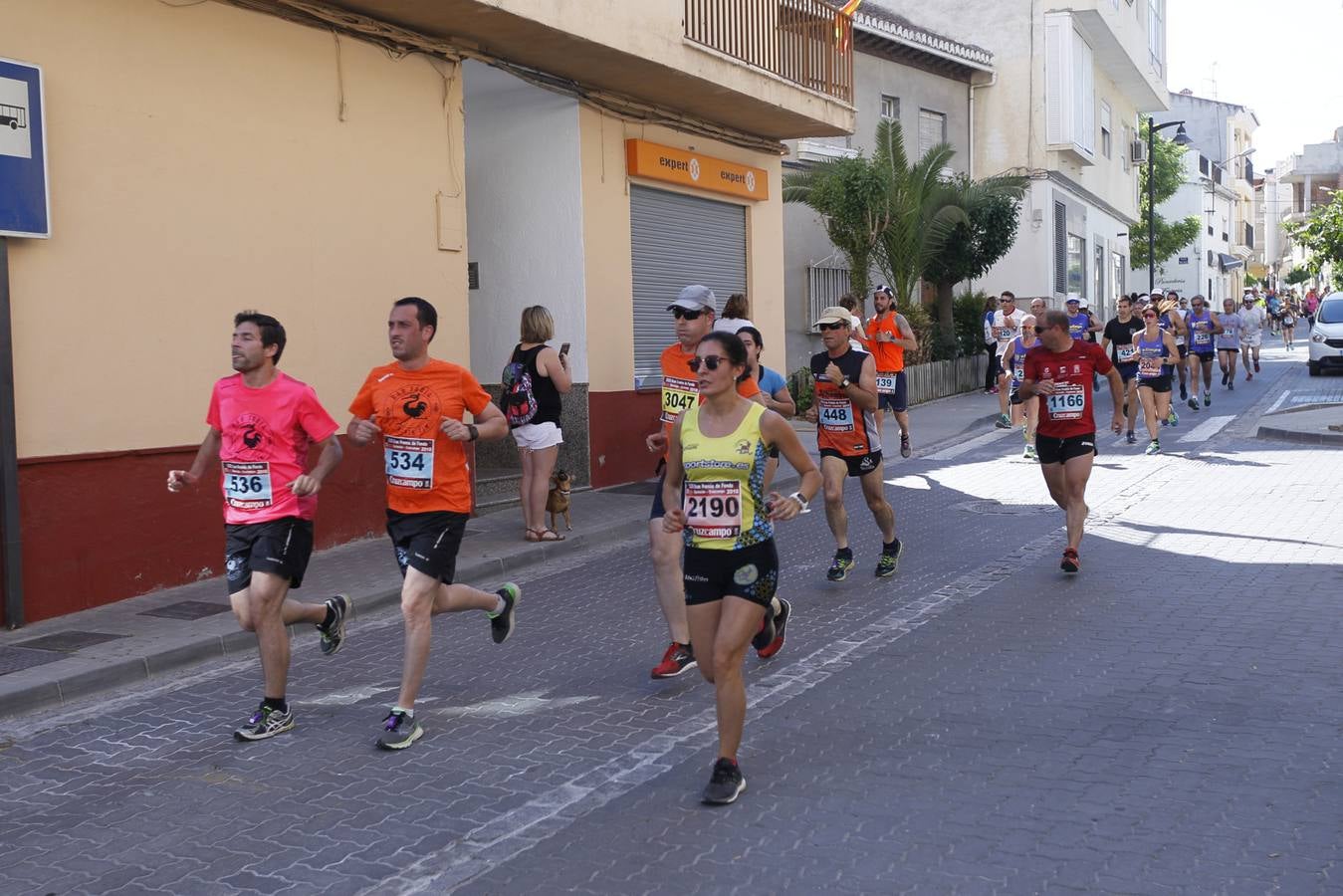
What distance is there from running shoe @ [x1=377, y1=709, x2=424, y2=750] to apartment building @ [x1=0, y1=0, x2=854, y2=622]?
373cm

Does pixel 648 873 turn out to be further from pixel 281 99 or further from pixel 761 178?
pixel 761 178

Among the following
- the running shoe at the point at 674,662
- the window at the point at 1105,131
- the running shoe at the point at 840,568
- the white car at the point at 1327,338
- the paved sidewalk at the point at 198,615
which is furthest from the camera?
the window at the point at 1105,131

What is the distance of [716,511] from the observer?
5105mm

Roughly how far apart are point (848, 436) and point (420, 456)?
392 centimetres

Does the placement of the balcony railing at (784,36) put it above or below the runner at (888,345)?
above

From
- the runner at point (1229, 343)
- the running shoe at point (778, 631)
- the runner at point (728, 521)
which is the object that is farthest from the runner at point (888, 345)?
the runner at point (1229, 343)

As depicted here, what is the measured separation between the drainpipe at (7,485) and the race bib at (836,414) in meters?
5.15

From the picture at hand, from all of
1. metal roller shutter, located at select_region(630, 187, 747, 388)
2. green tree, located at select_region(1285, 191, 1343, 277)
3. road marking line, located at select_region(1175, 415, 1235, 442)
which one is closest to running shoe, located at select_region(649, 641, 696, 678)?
metal roller shutter, located at select_region(630, 187, 747, 388)

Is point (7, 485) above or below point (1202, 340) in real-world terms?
below

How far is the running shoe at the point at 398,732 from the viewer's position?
18.7ft

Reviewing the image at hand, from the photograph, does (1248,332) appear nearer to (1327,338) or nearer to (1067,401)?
(1327,338)

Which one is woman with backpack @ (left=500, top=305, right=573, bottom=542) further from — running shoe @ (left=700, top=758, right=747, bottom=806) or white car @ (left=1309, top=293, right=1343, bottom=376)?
white car @ (left=1309, top=293, right=1343, bottom=376)

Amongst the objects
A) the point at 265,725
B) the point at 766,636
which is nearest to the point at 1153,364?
the point at 766,636

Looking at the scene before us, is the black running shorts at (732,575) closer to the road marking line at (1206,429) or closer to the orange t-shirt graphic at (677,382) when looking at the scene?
the orange t-shirt graphic at (677,382)
